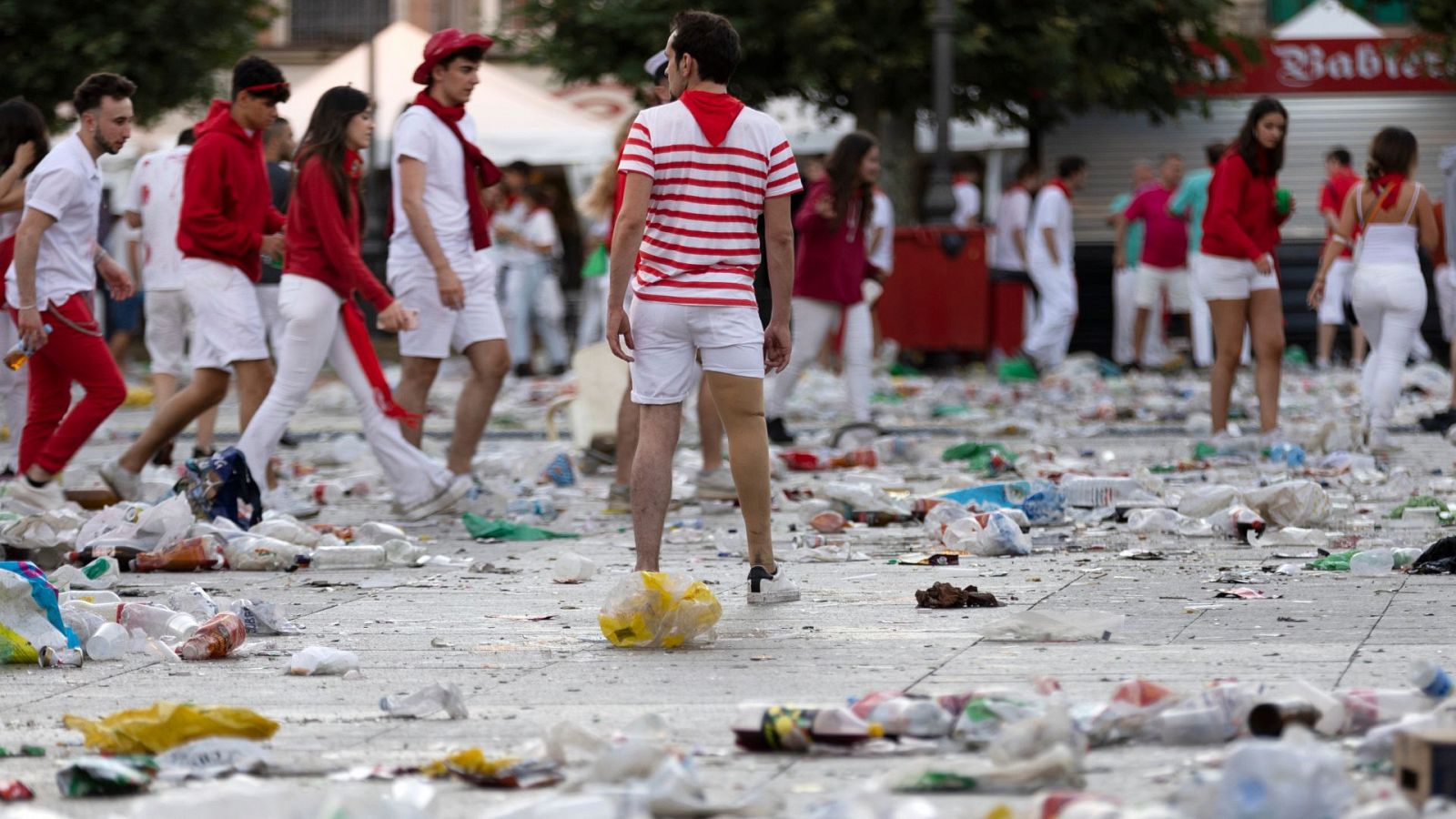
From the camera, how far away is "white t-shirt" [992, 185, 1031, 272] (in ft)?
69.0

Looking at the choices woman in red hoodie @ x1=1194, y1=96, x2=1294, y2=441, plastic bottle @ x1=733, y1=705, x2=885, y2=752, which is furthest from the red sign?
plastic bottle @ x1=733, y1=705, x2=885, y2=752

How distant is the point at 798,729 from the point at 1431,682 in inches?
51.3

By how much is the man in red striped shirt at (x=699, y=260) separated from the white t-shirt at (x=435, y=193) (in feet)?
9.18

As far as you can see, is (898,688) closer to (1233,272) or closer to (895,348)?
(1233,272)

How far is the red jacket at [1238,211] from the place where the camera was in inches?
441

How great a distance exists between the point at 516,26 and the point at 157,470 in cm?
A: 2693

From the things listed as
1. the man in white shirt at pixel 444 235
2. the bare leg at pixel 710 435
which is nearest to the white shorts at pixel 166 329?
the man in white shirt at pixel 444 235

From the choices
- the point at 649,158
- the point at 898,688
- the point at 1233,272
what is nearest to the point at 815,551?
the point at 649,158

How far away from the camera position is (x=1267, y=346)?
11.3m

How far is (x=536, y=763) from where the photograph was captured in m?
4.01

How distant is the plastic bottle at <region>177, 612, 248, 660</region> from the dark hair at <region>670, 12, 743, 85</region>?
6.86ft

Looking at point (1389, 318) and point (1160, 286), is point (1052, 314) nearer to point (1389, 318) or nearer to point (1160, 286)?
point (1160, 286)

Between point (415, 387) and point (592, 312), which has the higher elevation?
point (415, 387)

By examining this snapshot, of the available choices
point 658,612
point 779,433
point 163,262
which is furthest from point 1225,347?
point 658,612
